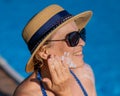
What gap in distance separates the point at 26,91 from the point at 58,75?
44 cm

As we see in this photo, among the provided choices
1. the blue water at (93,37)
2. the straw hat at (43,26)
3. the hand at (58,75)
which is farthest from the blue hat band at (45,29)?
the blue water at (93,37)

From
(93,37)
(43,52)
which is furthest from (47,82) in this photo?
(93,37)

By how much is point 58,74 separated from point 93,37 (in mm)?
7784

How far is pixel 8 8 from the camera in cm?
1203

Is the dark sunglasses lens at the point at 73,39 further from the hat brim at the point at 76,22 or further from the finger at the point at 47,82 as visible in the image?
the finger at the point at 47,82

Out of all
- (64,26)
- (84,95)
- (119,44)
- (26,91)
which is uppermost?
(64,26)

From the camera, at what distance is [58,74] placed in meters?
2.84

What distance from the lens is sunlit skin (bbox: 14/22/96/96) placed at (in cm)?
285

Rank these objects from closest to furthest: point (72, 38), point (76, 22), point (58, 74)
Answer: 1. point (58, 74)
2. point (72, 38)
3. point (76, 22)

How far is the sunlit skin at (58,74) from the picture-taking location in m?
2.85

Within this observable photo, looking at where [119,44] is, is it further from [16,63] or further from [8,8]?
[8,8]

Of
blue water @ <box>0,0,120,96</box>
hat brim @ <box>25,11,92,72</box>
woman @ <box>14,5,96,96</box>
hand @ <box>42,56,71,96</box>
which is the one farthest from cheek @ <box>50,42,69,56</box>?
blue water @ <box>0,0,120,96</box>

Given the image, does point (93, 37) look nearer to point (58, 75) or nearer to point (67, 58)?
point (67, 58)

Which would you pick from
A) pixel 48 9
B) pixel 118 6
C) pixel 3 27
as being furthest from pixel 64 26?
pixel 118 6
